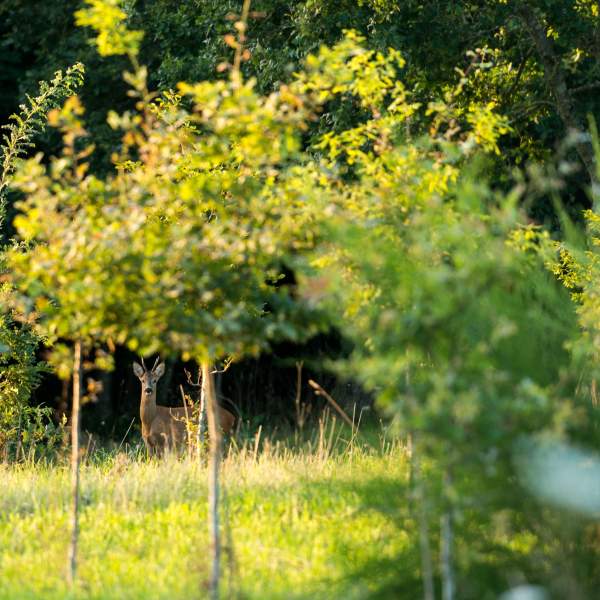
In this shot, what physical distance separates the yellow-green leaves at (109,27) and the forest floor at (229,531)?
2.98 metres

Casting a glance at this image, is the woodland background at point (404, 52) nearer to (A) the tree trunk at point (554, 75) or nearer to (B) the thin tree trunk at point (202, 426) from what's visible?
(A) the tree trunk at point (554, 75)

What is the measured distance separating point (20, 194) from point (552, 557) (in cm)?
1295

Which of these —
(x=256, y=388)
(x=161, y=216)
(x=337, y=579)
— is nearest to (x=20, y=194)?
(x=256, y=388)

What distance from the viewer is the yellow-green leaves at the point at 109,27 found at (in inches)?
274

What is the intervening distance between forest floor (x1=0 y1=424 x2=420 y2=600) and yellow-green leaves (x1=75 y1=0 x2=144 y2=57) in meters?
2.98

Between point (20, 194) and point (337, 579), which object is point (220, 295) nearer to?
point (337, 579)

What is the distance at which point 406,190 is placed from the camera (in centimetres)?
716

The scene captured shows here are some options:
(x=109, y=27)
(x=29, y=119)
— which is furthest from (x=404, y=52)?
(x=109, y=27)

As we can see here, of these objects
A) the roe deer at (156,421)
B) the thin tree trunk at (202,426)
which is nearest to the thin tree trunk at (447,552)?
the thin tree trunk at (202,426)

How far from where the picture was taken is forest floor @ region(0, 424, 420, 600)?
714 centimetres

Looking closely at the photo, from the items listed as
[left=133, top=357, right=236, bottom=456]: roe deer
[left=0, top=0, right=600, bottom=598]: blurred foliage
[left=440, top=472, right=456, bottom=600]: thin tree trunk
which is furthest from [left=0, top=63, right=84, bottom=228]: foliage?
[left=440, top=472, right=456, bottom=600]: thin tree trunk

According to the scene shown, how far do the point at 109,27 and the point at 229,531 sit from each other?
308cm

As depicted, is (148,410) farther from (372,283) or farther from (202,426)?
(372,283)

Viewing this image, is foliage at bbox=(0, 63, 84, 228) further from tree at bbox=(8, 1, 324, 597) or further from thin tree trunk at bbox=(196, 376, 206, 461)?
tree at bbox=(8, 1, 324, 597)
